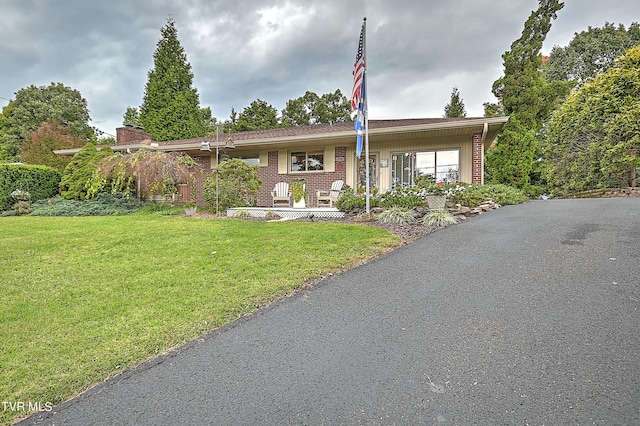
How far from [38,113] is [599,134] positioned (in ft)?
125

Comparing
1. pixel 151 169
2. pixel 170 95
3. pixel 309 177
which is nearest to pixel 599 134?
pixel 309 177

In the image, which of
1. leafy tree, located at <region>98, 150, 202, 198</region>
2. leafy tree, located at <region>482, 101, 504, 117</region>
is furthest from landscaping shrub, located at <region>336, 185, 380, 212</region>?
leafy tree, located at <region>482, 101, 504, 117</region>

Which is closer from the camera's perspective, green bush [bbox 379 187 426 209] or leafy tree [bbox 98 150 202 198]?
green bush [bbox 379 187 426 209]

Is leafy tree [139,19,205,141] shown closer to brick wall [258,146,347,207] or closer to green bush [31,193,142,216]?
green bush [31,193,142,216]

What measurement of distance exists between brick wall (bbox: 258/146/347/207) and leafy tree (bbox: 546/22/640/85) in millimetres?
19334

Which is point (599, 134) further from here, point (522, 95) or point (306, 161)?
point (306, 161)

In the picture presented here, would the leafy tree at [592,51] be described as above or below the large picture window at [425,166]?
above

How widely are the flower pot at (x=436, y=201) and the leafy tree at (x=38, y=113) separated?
99.5 feet

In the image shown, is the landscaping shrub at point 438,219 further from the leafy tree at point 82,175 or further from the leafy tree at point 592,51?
the leafy tree at point 592,51

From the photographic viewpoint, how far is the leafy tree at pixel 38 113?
26.5m

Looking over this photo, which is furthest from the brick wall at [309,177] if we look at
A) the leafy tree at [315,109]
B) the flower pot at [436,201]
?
the leafy tree at [315,109]

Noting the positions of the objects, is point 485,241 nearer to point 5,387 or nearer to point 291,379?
point 291,379

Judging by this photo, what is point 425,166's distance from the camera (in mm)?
11312

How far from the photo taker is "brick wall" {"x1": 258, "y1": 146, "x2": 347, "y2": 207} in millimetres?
11867
